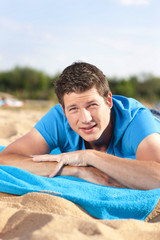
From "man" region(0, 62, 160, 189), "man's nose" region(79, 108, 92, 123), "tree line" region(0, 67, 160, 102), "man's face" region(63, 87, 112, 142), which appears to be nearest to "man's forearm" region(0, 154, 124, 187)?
"man" region(0, 62, 160, 189)

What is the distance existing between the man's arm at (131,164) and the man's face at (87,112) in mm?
205

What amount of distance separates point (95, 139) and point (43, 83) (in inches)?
1126

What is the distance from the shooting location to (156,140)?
8.02 feet

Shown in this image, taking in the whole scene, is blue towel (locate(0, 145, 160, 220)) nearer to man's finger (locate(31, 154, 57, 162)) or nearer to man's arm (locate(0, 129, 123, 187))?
man's arm (locate(0, 129, 123, 187))

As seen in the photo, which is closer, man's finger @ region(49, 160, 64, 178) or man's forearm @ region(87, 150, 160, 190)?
man's forearm @ region(87, 150, 160, 190)

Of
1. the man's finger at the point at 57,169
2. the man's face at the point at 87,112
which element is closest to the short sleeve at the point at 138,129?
the man's face at the point at 87,112

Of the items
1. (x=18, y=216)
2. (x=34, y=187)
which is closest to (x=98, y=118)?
(x=34, y=187)

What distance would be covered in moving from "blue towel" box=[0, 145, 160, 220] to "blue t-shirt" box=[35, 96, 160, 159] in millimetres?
509

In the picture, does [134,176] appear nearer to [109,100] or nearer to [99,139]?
[99,139]

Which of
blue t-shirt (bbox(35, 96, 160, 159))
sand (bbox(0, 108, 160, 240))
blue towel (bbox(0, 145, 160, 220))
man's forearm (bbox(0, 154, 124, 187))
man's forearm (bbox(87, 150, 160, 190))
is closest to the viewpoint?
sand (bbox(0, 108, 160, 240))

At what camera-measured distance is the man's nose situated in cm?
249

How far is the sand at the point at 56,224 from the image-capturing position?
145cm

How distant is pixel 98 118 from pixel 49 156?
57 centimetres

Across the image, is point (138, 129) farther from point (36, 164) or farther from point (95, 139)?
point (36, 164)
